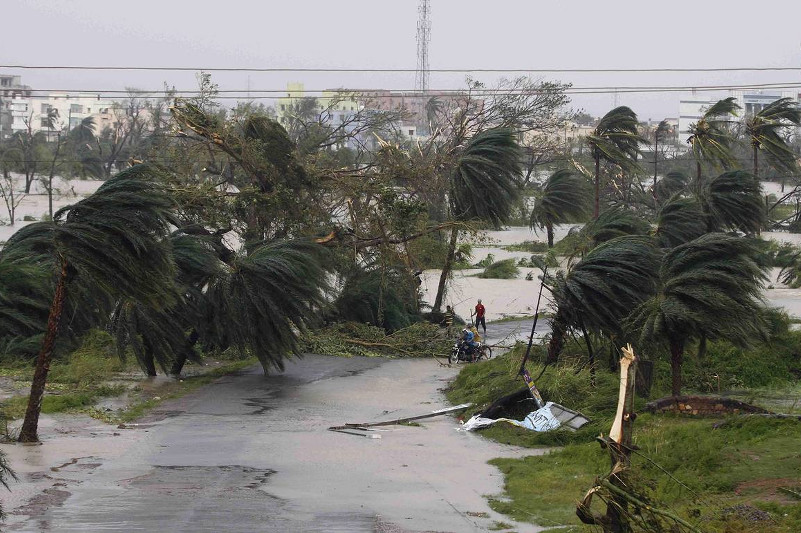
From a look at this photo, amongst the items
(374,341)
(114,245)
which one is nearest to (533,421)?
(114,245)

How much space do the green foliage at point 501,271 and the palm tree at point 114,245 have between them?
2973 cm

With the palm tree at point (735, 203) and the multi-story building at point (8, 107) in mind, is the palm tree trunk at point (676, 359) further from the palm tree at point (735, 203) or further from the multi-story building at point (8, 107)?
the multi-story building at point (8, 107)

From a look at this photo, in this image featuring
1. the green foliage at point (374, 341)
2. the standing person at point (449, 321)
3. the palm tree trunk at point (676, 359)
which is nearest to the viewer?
the palm tree trunk at point (676, 359)

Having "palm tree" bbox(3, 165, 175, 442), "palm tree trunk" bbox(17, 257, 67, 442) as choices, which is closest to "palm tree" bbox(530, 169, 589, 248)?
"palm tree" bbox(3, 165, 175, 442)

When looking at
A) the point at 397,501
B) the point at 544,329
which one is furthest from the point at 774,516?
the point at 544,329

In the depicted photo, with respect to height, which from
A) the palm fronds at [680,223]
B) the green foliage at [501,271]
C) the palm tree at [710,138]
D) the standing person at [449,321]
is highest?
the palm tree at [710,138]

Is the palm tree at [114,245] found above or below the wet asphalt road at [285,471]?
above

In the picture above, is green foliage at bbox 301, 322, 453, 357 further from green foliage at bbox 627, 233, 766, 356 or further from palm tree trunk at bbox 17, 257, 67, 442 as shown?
palm tree trunk at bbox 17, 257, 67, 442

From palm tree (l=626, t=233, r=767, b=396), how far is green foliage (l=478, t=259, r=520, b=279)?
26.3 m

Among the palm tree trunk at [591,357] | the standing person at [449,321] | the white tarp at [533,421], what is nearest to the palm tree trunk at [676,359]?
the palm tree trunk at [591,357]

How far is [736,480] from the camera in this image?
12.5 m

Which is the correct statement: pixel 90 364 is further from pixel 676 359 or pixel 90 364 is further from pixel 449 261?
pixel 676 359

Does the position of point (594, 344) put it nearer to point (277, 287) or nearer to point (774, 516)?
point (277, 287)

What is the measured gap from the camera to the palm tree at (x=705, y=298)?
17734 mm
